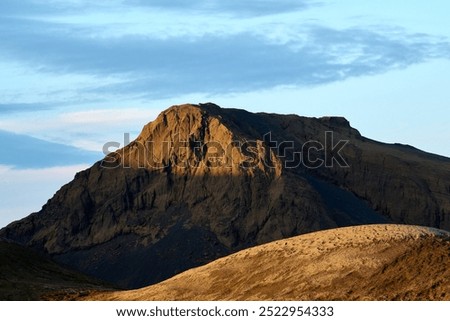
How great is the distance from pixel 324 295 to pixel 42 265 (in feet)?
81.5

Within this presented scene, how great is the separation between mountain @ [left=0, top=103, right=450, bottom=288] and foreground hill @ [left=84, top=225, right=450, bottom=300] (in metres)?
42.2

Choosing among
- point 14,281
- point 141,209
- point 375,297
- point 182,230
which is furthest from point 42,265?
point 141,209

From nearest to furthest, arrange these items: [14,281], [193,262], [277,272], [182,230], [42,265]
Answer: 1. [277,272]
2. [14,281]
3. [42,265]
4. [193,262]
5. [182,230]

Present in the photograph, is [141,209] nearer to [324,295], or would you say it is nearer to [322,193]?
[322,193]

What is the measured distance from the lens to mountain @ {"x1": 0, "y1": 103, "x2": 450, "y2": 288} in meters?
94.2

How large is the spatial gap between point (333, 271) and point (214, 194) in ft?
186

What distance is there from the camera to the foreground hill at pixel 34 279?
2010 inches

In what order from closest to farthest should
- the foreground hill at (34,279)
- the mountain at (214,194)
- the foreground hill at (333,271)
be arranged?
the foreground hill at (333,271) → the foreground hill at (34,279) → the mountain at (214,194)

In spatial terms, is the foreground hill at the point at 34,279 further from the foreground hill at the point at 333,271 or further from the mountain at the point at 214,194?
the mountain at the point at 214,194

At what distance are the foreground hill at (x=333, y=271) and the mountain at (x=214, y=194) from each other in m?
42.2

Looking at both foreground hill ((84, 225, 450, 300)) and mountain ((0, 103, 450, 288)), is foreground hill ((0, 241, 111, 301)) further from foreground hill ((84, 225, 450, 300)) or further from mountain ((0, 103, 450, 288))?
mountain ((0, 103, 450, 288))

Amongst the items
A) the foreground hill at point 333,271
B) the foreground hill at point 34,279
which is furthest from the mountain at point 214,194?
the foreground hill at point 333,271

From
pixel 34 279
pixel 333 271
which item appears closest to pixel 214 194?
pixel 34 279

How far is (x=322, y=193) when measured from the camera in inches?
3976
